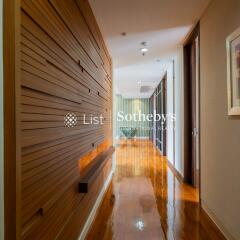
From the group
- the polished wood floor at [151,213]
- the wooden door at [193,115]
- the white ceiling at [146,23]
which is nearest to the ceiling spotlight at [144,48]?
the white ceiling at [146,23]

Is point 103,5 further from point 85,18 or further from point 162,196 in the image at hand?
point 162,196

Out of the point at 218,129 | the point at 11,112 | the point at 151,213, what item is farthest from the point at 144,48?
the point at 11,112

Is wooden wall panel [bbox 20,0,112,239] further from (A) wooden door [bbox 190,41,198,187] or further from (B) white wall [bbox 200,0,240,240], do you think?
(A) wooden door [bbox 190,41,198,187]

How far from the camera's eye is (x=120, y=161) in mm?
6613

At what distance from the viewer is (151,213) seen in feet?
9.57

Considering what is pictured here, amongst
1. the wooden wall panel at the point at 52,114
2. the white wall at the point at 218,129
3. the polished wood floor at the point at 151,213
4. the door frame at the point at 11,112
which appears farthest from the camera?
the polished wood floor at the point at 151,213

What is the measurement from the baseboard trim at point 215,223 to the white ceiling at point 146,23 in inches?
97.0

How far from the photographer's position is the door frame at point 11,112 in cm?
99

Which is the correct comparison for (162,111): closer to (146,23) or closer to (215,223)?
(146,23)

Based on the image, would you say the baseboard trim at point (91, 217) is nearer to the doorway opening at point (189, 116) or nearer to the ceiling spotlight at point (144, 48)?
the doorway opening at point (189, 116)

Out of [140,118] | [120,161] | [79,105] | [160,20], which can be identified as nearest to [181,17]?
[160,20]

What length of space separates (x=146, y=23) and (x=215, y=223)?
2.65m

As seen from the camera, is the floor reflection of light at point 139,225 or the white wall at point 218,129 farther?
the floor reflection of light at point 139,225

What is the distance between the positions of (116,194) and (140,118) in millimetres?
11506
